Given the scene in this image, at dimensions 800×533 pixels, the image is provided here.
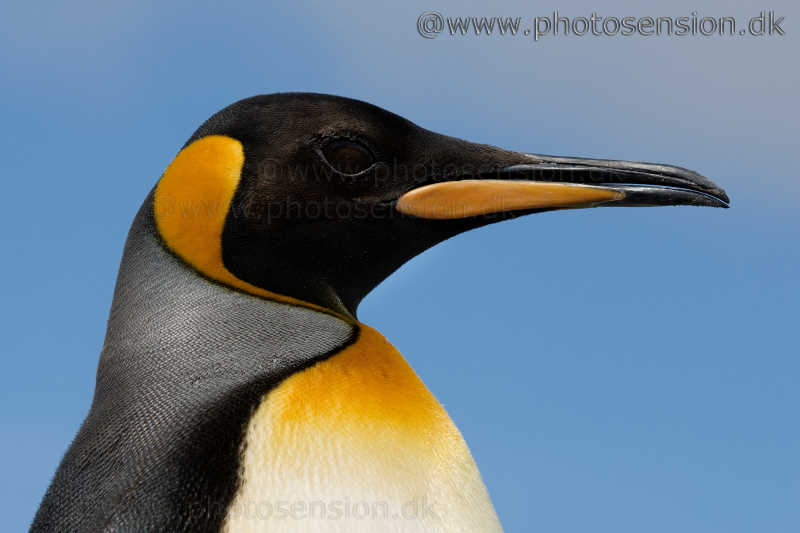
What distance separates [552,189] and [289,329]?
1.13 metres

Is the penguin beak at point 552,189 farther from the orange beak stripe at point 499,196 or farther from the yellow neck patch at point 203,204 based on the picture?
the yellow neck patch at point 203,204

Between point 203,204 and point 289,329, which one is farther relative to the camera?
point 203,204

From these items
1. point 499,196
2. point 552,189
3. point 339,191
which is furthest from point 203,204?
point 552,189

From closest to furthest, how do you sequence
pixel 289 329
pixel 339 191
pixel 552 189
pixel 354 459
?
1. pixel 354 459
2. pixel 289 329
3. pixel 339 191
4. pixel 552 189

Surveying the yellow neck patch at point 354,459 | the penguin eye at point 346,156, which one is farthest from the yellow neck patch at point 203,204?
the yellow neck patch at point 354,459

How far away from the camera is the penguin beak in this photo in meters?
3.15

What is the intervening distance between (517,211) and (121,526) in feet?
5.84

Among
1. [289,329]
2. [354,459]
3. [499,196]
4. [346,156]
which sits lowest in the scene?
[354,459]

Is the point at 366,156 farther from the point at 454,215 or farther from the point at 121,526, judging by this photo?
the point at 121,526

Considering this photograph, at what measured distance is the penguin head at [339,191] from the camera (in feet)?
9.42

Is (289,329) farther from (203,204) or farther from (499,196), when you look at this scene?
(499,196)

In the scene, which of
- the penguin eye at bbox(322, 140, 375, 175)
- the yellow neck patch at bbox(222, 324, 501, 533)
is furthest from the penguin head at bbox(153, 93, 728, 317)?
the yellow neck patch at bbox(222, 324, 501, 533)

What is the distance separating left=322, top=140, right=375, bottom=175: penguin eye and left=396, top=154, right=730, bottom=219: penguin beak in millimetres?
201

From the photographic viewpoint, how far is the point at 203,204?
2.88 meters
